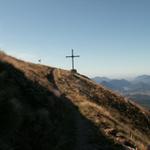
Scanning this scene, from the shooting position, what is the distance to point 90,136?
20734 millimetres

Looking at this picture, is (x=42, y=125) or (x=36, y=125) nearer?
(x=36, y=125)

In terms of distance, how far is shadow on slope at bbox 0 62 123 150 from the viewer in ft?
47.4

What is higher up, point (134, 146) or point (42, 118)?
point (42, 118)

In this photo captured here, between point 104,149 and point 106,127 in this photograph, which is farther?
point 106,127

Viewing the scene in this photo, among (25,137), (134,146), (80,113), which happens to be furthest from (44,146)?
(80,113)

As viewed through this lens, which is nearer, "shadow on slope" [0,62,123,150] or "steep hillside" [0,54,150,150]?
"shadow on slope" [0,62,123,150]

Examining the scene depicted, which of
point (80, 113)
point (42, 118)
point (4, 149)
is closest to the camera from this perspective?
point (4, 149)

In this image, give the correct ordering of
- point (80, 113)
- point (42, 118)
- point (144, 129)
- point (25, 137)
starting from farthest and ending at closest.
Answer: point (144, 129) → point (80, 113) → point (42, 118) → point (25, 137)

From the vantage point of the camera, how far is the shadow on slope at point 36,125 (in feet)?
47.4

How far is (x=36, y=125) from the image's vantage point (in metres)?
16.2

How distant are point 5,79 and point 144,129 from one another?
23827 millimetres

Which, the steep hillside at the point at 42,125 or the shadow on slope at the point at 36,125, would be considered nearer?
the shadow on slope at the point at 36,125

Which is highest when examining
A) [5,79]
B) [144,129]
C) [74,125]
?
[5,79]

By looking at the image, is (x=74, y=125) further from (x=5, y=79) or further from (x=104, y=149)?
(x=5, y=79)
